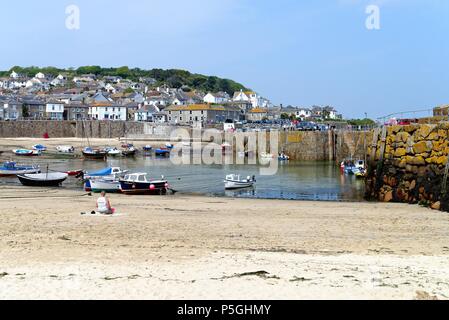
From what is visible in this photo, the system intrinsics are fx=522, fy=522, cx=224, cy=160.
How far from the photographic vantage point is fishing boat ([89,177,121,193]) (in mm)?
32125

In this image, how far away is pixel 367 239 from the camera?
14820 millimetres

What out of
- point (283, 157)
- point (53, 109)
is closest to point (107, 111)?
point (53, 109)

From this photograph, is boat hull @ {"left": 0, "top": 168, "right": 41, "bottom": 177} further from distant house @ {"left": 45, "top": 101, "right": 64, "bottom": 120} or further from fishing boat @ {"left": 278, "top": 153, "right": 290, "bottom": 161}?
distant house @ {"left": 45, "top": 101, "right": 64, "bottom": 120}

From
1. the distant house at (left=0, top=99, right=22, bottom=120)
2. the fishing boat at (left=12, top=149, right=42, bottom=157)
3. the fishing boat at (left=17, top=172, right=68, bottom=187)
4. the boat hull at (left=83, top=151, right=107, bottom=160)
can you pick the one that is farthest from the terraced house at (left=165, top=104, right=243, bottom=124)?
the fishing boat at (left=17, top=172, right=68, bottom=187)

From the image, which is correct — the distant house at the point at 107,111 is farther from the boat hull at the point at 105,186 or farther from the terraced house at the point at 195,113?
the boat hull at the point at 105,186

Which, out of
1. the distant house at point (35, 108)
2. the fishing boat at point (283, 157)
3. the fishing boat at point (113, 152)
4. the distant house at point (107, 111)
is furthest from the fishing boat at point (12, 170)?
the distant house at point (107, 111)
